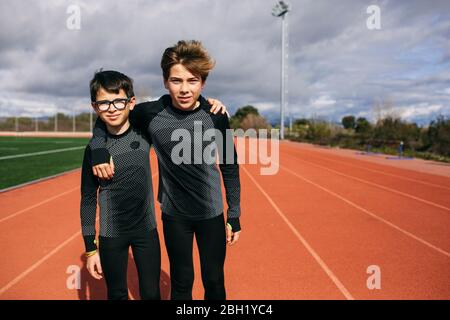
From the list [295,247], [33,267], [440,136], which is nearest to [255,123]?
[440,136]

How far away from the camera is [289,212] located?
709cm

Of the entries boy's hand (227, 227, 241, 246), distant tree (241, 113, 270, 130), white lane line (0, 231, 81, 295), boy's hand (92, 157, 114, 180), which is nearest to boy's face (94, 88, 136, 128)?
boy's hand (92, 157, 114, 180)

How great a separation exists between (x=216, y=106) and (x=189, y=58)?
360 millimetres

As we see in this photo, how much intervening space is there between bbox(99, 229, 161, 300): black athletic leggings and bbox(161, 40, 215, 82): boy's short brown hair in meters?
1.04

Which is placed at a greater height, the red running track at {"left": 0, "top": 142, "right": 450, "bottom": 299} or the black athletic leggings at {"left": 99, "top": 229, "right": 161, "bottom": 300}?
the black athletic leggings at {"left": 99, "top": 229, "right": 161, "bottom": 300}

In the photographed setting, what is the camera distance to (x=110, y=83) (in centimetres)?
209

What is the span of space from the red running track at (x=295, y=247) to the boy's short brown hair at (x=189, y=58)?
2.34 meters

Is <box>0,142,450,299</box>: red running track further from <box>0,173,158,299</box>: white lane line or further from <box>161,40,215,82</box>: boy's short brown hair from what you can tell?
<box>161,40,215,82</box>: boy's short brown hair

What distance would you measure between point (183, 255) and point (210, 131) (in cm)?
81

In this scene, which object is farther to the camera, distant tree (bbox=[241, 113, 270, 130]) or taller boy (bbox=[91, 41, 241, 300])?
distant tree (bbox=[241, 113, 270, 130])

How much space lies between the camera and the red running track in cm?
364

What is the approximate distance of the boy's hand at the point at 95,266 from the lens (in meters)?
2.13

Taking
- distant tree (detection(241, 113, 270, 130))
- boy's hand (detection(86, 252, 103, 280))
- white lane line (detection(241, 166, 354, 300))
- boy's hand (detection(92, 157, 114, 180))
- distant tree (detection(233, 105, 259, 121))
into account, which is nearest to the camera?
boy's hand (detection(92, 157, 114, 180))
